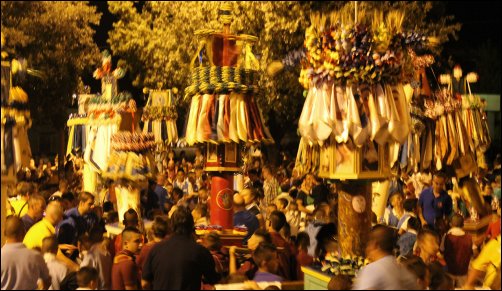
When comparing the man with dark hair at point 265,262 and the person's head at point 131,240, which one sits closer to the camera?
the man with dark hair at point 265,262

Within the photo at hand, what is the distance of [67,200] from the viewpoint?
14.2 meters

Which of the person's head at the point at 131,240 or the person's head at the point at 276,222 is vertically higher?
the person's head at the point at 276,222

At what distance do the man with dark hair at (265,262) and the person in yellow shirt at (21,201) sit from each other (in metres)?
4.59

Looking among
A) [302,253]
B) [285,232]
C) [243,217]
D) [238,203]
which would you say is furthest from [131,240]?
[238,203]

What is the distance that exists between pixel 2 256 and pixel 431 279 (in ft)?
12.6

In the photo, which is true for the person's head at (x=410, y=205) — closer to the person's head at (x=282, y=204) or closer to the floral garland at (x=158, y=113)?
the person's head at (x=282, y=204)

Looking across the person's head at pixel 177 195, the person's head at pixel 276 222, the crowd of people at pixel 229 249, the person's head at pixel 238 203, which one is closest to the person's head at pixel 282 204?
the crowd of people at pixel 229 249

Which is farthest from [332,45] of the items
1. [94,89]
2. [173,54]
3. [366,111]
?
[94,89]

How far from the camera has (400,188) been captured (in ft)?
51.0

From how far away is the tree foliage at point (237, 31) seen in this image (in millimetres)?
27984

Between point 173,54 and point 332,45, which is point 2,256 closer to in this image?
point 332,45

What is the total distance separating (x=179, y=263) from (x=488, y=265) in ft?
9.54

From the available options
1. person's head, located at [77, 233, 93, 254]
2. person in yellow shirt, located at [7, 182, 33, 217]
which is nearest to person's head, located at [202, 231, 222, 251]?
person's head, located at [77, 233, 93, 254]

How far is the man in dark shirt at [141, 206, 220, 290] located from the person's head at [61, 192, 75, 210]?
441 centimetres
